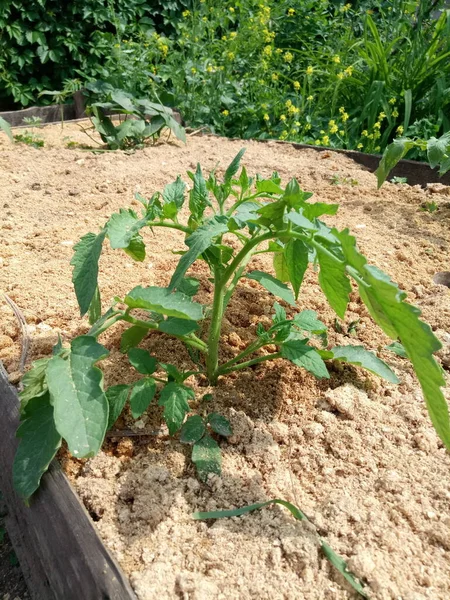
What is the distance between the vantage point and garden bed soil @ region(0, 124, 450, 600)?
99 cm

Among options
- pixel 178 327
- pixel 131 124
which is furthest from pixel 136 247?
pixel 131 124

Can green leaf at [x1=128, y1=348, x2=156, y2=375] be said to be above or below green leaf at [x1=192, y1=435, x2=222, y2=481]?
above

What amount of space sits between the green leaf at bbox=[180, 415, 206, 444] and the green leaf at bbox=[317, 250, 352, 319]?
43 centimetres

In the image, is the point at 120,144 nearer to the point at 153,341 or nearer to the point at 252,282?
the point at 252,282

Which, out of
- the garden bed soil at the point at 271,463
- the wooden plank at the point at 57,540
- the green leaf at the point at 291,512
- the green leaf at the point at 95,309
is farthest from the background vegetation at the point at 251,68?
the green leaf at the point at 291,512

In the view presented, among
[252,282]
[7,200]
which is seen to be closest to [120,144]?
[7,200]

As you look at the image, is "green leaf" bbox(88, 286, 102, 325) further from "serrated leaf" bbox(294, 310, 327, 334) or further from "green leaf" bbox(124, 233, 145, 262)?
"serrated leaf" bbox(294, 310, 327, 334)

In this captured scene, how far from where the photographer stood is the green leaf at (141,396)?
117 cm

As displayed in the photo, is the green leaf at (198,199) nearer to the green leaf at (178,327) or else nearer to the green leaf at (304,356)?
the green leaf at (178,327)

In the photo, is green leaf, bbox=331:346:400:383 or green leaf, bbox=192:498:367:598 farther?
green leaf, bbox=331:346:400:383

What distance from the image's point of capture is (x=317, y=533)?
1065 mm

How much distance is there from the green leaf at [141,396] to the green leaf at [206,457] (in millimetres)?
151

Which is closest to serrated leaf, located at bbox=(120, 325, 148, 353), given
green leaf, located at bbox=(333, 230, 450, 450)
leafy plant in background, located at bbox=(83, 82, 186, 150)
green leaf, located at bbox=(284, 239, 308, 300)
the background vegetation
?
green leaf, located at bbox=(284, 239, 308, 300)

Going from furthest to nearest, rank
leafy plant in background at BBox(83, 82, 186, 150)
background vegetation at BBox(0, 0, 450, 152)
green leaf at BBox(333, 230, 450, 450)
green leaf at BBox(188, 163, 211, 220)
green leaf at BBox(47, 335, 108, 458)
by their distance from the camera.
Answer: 1. background vegetation at BBox(0, 0, 450, 152)
2. leafy plant in background at BBox(83, 82, 186, 150)
3. green leaf at BBox(188, 163, 211, 220)
4. green leaf at BBox(47, 335, 108, 458)
5. green leaf at BBox(333, 230, 450, 450)
